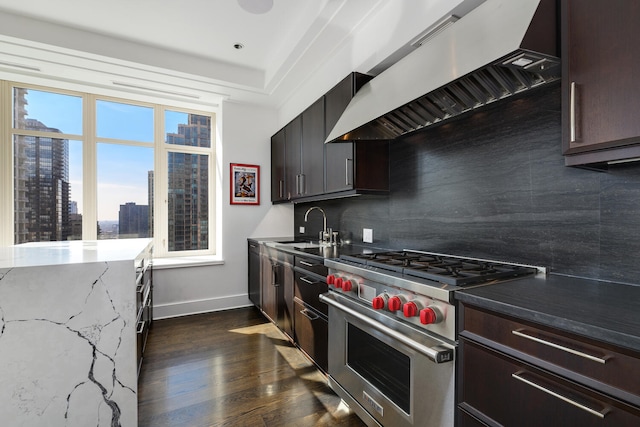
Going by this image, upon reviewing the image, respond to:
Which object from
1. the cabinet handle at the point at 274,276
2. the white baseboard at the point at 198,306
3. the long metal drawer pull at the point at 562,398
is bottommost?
the white baseboard at the point at 198,306

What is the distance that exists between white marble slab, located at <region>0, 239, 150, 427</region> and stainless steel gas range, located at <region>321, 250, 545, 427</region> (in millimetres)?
1165

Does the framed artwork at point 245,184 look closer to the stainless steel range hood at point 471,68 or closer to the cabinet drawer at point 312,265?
the cabinet drawer at point 312,265

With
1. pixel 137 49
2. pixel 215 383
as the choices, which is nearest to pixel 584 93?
pixel 215 383

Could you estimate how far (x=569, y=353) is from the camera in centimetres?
85

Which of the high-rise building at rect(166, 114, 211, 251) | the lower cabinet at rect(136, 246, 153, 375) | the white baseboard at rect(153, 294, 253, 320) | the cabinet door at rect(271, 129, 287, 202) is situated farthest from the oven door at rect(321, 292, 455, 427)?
the high-rise building at rect(166, 114, 211, 251)

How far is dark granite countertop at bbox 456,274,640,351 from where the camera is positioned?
78 cm

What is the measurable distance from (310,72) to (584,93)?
98.7 inches

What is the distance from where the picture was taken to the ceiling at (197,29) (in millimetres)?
2389

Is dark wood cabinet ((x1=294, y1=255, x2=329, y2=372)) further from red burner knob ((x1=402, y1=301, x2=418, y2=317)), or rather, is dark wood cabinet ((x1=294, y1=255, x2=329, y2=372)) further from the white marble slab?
the white marble slab

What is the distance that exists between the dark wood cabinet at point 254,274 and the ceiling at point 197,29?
78.1 inches

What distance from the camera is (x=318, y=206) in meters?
3.55

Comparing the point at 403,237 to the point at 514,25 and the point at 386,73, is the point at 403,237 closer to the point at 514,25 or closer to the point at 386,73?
the point at 386,73

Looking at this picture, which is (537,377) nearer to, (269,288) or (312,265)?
(312,265)

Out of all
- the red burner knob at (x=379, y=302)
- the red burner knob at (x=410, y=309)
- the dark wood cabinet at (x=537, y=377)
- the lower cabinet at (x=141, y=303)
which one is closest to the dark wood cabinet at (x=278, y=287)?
the lower cabinet at (x=141, y=303)
